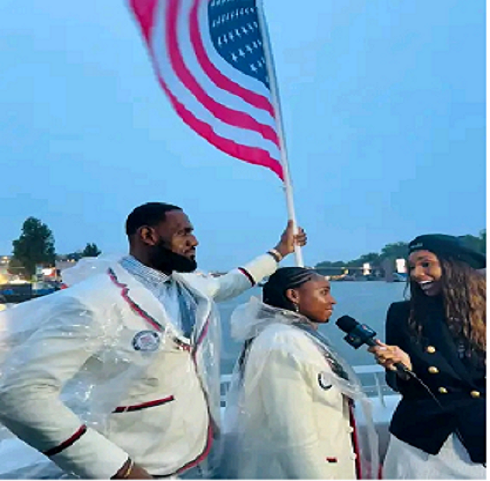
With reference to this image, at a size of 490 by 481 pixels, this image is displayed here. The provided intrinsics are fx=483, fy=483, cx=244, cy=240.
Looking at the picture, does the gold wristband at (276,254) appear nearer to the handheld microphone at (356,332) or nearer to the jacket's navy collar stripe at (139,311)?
the handheld microphone at (356,332)

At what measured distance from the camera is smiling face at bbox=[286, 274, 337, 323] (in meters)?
1.43

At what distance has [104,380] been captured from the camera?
3.89 feet

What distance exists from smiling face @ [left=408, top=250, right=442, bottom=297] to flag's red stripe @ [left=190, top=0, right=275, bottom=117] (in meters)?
0.80

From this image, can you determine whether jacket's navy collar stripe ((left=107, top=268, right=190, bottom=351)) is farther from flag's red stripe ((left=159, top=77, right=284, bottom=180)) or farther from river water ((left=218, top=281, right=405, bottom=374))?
flag's red stripe ((left=159, top=77, right=284, bottom=180))

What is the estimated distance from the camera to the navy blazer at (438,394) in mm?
1363

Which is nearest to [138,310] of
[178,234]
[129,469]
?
[178,234]

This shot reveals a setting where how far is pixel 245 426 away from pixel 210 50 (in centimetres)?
132

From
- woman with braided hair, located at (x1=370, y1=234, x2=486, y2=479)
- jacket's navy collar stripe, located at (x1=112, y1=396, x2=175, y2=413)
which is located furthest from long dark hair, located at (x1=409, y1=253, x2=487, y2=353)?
jacket's navy collar stripe, located at (x1=112, y1=396, x2=175, y2=413)

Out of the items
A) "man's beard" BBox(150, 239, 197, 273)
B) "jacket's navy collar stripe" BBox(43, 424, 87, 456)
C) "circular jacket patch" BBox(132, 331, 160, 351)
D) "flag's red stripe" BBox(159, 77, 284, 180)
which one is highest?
"flag's red stripe" BBox(159, 77, 284, 180)

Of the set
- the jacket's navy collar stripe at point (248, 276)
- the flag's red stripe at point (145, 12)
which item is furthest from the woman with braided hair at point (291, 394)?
the flag's red stripe at point (145, 12)

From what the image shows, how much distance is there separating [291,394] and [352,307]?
466 mm

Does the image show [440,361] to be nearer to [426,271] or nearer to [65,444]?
[426,271]

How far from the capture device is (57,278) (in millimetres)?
1495

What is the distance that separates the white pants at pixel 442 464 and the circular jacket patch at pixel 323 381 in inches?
15.0
